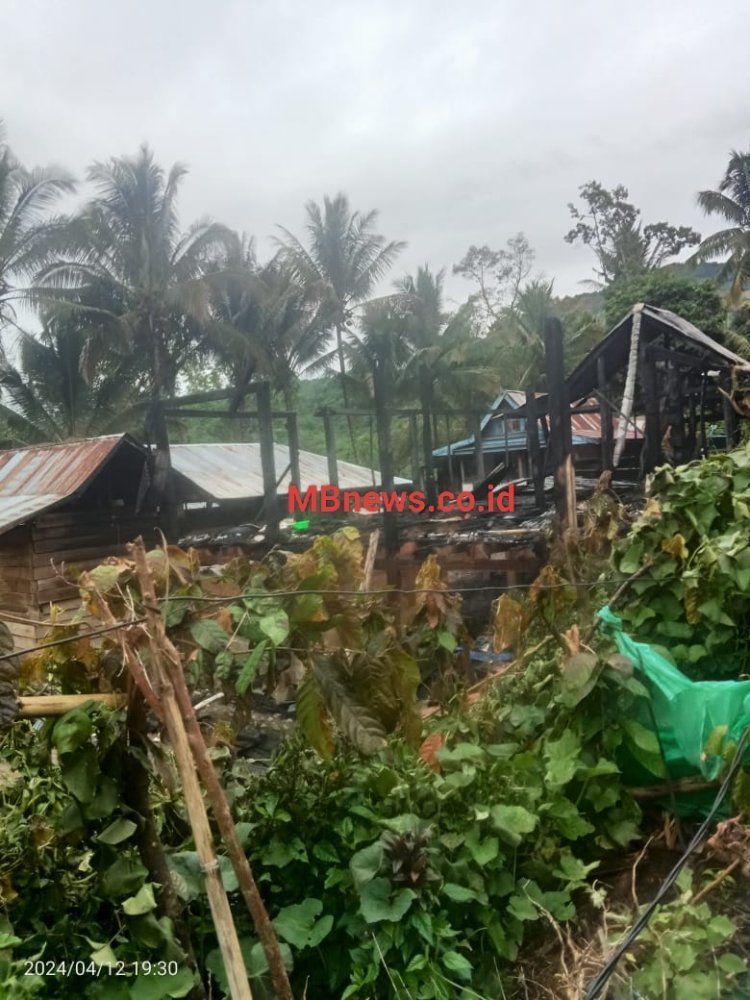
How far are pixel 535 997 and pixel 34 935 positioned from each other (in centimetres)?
86

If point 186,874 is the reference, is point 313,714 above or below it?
above

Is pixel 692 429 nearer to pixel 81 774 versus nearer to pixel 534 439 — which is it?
pixel 534 439

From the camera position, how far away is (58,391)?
6.31m

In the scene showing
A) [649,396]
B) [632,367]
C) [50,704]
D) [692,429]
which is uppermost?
[632,367]

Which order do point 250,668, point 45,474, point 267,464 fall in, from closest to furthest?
point 250,668
point 45,474
point 267,464

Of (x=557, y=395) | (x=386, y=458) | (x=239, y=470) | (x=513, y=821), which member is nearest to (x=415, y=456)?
(x=386, y=458)

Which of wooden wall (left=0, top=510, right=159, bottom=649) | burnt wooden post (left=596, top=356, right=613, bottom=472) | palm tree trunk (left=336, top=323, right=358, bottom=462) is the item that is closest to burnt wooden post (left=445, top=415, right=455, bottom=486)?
palm tree trunk (left=336, top=323, right=358, bottom=462)

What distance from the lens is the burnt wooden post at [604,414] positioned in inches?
209

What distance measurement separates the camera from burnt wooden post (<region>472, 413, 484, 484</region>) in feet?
23.0

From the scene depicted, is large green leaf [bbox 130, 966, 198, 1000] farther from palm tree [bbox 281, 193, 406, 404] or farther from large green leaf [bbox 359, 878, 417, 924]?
palm tree [bbox 281, 193, 406, 404]

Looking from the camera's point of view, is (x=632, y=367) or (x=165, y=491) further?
(x=165, y=491)

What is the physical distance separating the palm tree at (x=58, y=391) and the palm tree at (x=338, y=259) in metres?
3.83

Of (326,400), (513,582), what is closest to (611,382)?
(513,582)

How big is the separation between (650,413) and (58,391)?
5025 millimetres
